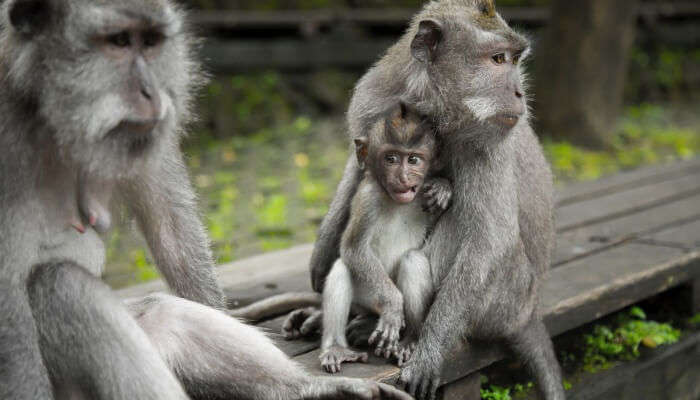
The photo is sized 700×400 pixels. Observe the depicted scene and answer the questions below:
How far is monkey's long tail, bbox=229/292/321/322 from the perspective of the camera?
14.0 ft

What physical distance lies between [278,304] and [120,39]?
1.88 metres

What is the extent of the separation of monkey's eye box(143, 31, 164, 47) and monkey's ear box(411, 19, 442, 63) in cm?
130

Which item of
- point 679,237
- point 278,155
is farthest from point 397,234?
point 278,155

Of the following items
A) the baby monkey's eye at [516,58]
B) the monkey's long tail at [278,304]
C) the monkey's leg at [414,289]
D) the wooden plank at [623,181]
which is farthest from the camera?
the wooden plank at [623,181]

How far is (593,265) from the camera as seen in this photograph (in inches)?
200

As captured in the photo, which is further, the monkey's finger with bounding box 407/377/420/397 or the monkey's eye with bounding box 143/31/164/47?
the monkey's finger with bounding box 407/377/420/397

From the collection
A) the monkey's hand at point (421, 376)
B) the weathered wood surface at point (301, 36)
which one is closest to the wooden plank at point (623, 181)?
the monkey's hand at point (421, 376)

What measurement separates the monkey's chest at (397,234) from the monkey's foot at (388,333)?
25 cm

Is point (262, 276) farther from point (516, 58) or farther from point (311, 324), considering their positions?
point (516, 58)

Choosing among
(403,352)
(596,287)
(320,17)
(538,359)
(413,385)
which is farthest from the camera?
(320,17)

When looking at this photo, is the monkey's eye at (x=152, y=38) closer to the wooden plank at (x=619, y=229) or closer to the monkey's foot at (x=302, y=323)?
the monkey's foot at (x=302, y=323)

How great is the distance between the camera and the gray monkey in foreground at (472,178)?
359 centimetres

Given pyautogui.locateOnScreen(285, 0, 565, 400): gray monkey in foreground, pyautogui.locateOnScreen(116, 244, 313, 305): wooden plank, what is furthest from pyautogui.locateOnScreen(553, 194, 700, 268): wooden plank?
pyautogui.locateOnScreen(116, 244, 313, 305): wooden plank

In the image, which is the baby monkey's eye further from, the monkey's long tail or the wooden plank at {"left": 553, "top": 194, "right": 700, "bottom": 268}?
the wooden plank at {"left": 553, "top": 194, "right": 700, "bottom": 268}
